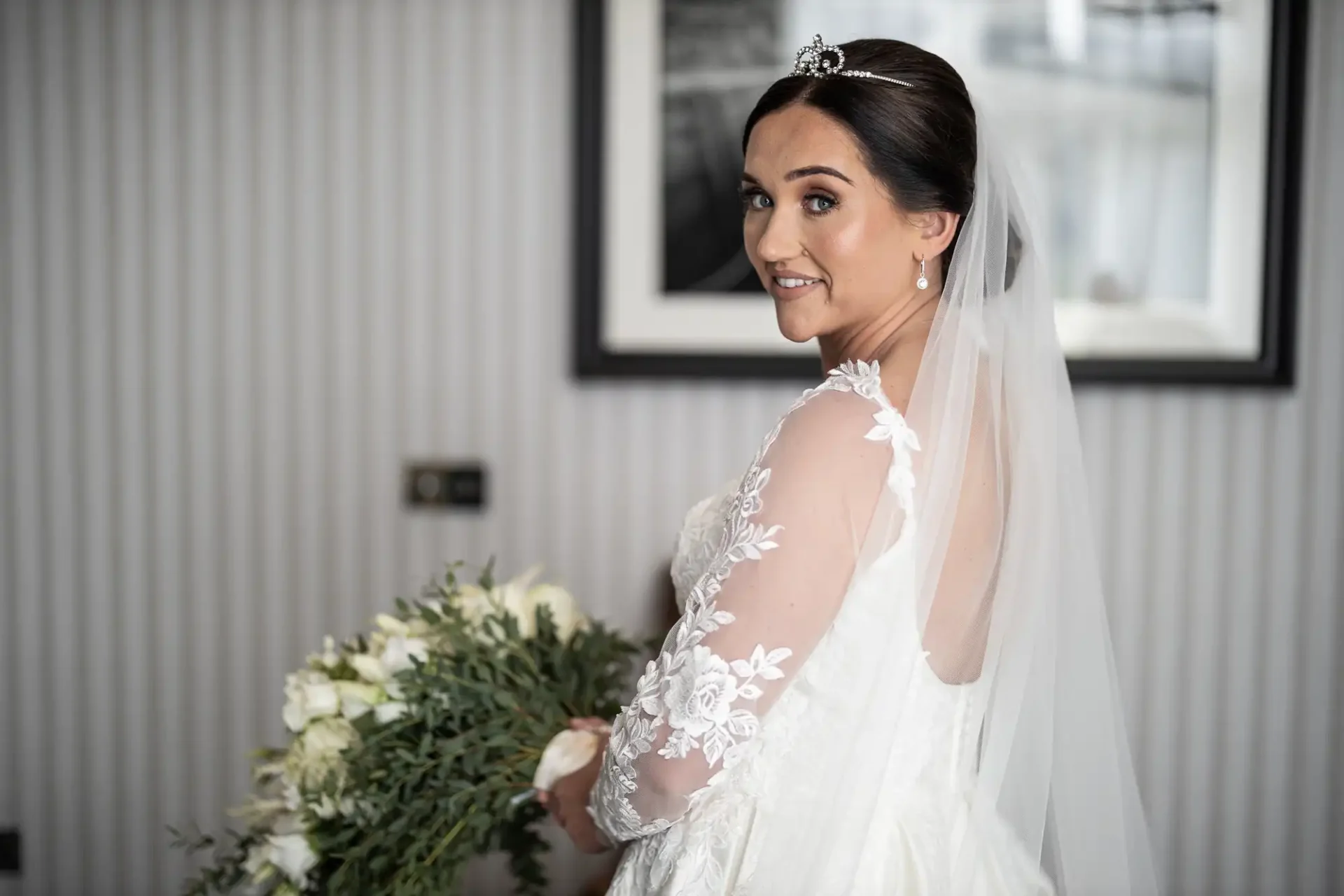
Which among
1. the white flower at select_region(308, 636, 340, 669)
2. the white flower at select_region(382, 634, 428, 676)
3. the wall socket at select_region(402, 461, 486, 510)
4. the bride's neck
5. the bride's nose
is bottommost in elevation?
the white flower at select_region(308, 636, 340, 669)

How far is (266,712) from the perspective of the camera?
114 inches

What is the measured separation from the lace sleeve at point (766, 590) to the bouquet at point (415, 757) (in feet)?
1.04

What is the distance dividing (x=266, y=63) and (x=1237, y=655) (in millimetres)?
2597

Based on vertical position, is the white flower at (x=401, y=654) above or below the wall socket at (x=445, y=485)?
below

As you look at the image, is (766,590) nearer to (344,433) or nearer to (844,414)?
(844,414)

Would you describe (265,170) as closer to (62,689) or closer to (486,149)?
(486,149)

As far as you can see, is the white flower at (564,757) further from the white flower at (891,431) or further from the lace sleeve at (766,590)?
the white flower at (891,431)

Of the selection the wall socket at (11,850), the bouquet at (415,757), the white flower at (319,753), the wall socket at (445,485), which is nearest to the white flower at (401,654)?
the bouquet at (415,757)

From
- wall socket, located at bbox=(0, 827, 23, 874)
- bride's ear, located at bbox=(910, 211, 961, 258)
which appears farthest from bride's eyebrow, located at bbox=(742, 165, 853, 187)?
wall socket, located at bbox=(0, 827, 23, 874)

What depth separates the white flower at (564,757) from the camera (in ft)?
5.26

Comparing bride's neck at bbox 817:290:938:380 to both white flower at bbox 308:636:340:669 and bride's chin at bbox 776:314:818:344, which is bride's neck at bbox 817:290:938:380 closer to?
bride's chin at bbox 776:314:818:344

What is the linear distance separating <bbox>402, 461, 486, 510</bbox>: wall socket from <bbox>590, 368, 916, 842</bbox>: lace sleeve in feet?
4.87

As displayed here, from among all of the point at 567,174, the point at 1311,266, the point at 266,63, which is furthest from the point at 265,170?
the point at 1311,266

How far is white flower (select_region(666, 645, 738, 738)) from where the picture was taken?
130cm
